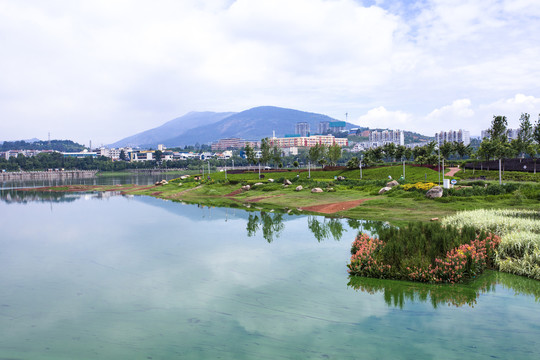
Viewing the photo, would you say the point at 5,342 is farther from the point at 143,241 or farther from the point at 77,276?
the point at 143,241

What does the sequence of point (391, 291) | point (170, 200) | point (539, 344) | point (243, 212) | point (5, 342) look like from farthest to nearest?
point (170, 200), point (243, 212), point (391, 291), point (5, 342), point (539, 344)

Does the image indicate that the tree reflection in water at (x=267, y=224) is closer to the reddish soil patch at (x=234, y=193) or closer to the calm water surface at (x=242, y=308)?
the calm water surface at (x=242, y=308)

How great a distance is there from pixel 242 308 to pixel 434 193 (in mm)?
27487

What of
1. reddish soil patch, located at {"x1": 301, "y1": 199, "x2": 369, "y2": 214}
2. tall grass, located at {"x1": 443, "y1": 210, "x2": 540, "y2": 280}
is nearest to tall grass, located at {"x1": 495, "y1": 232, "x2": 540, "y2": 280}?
tall grass, located at {"x1": 443, "y1": 210, "x2": 540, "y2": 280}

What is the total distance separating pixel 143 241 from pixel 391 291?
18759mm

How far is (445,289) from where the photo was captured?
1565cm

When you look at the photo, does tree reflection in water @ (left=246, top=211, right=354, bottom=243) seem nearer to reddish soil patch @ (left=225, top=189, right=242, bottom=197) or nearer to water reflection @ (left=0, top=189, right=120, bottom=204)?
reddish soil patch @ (left=225, top=189, right=242, bottom=197)

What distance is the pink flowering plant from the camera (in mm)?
16484

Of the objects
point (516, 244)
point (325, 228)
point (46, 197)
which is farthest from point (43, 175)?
point (516, 244)

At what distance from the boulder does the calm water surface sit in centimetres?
1449

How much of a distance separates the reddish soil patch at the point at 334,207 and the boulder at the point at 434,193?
652 cm

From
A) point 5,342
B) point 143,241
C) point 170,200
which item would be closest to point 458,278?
point 5,342

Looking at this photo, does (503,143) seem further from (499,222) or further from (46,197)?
(46,197)

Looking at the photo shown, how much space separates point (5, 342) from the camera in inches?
494
